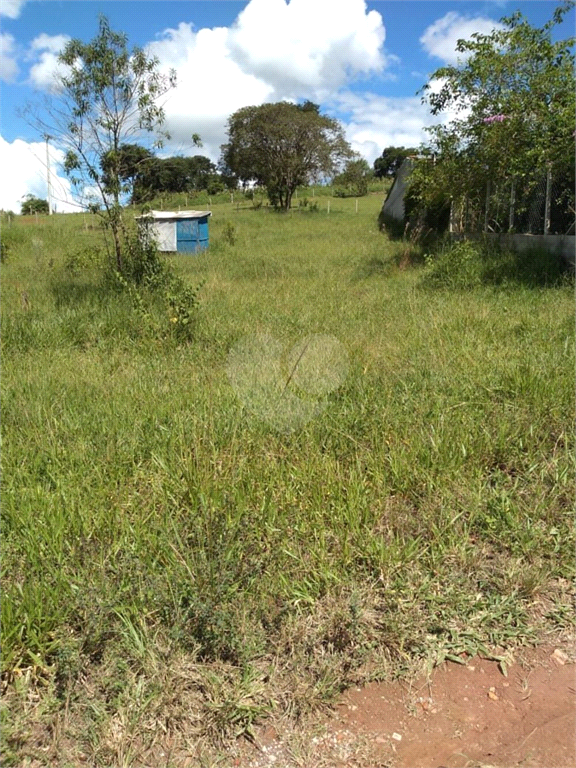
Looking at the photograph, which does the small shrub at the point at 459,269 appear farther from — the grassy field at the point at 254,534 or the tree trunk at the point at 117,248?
the tree trunk at the point at 117,248

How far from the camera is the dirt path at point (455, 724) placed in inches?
60.1

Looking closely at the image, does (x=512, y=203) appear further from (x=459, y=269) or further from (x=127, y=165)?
(x=127, y=165)

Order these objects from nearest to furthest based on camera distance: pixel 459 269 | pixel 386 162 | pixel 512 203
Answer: pixel 459 269
pixel 512 203
pixel 386 162

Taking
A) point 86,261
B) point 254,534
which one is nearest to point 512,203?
point 86,261

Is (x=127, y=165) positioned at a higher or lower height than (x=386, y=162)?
lower

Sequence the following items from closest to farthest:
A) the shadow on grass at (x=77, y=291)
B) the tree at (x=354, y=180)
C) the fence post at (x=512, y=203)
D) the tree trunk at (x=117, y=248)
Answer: the shadow on grass at (x=77, y=291) < the tree trunk at (x=117, y=248) < the fence post at (x=512, y=203) < the tree at (x=354, y=180)

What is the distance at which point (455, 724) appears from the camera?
1.63 metres

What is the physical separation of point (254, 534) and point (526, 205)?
788 centimetres

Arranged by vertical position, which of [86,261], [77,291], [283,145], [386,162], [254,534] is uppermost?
[386,162]

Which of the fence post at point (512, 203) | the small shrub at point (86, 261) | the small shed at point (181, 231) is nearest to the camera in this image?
the fence post at point (512, 203)

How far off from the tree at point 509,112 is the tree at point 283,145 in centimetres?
2125

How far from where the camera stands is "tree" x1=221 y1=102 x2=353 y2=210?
94.4ft

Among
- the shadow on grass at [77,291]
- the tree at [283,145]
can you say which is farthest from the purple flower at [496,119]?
the tree at [283,145]

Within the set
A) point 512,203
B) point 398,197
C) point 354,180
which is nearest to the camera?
point 512,203
